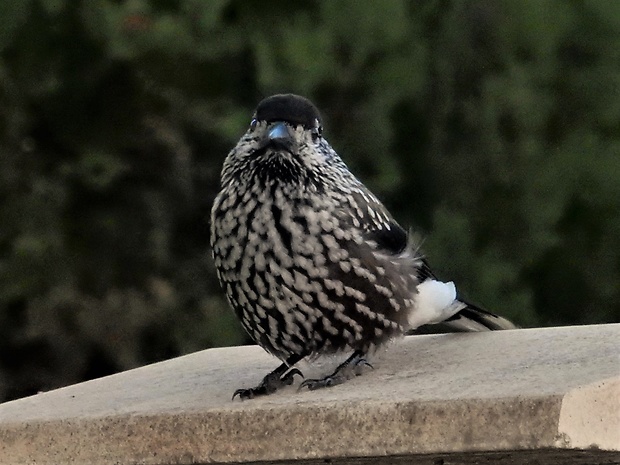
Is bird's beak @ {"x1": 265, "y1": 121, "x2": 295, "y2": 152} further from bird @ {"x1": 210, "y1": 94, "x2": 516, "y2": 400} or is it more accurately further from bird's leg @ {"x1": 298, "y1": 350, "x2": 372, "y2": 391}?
bird's leg @ {"x1": 298, "y1": 350, "x2": 372, "y2": 391}

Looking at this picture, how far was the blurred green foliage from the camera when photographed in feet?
15.9

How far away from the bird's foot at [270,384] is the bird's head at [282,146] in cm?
42

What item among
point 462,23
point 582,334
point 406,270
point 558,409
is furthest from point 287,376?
point 462,23

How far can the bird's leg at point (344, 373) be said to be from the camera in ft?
7.71

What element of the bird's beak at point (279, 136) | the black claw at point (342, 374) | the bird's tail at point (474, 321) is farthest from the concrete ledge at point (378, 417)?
the bird's beak at point (279, 136)

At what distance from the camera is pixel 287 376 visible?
2.48 metres

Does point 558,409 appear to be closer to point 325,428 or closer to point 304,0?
point 325,428

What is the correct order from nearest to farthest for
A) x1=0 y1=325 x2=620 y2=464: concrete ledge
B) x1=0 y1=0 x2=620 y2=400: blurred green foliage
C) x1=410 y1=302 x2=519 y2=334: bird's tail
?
x1=0 y1=325 x2=620 y2=464: concrete ledge
x1=410 y1=302 x2=519 y2=334: bird's tail
x1=0 y1=0 x2=620 y2=400: blurred green foliage

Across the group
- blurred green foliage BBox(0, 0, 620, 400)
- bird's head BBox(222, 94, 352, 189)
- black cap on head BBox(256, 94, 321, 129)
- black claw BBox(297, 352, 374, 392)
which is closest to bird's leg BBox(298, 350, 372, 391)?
black claw BBox(297, 352, 374, 392)

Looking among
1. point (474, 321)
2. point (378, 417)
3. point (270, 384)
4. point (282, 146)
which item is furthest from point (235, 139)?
point (378, 417)

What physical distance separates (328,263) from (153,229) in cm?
275

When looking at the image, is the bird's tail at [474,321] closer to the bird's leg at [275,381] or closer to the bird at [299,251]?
the bird at [299,251]

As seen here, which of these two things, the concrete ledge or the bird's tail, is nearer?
the concrete ledge

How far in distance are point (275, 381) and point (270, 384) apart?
0.05 metres
